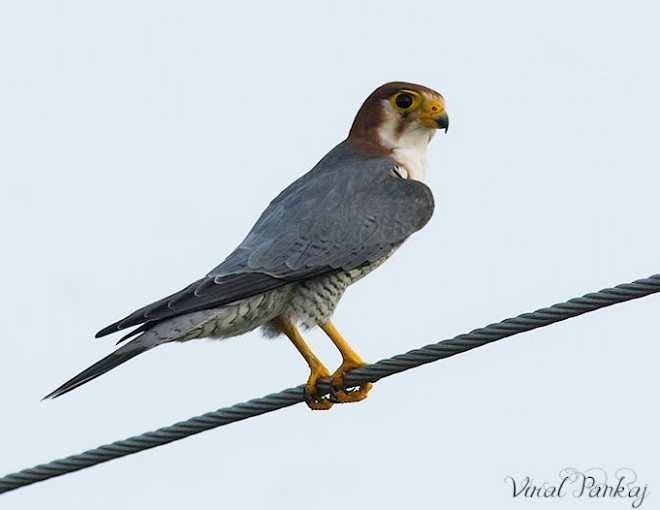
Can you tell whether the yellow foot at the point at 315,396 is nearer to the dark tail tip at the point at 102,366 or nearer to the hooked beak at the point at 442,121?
the dark tail tip at the point at 102,366

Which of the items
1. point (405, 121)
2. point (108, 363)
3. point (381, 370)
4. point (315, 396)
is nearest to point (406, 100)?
point (405, 121)

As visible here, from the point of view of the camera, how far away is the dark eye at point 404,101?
857 centimetres

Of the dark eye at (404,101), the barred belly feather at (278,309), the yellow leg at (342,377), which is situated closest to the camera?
the barred belly feather at (278,309)

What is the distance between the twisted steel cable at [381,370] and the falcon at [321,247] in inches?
24.8

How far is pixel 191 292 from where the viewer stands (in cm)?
705

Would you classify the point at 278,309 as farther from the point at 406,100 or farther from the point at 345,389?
the point at 406,100

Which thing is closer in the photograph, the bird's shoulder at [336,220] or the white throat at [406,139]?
the bird's shoulder at [336,220]

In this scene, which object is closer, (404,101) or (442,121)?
(442,121)

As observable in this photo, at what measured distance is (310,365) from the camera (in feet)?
24.8

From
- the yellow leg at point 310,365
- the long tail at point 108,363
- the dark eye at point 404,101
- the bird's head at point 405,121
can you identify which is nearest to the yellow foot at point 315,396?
the yellow leg at point 310,365

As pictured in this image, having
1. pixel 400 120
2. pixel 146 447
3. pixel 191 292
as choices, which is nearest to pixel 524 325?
pixel 146 447

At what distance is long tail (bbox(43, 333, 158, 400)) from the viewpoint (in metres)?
6.32

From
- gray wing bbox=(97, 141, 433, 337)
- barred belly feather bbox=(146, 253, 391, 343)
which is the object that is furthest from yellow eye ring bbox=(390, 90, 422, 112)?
barred belly feather bbox=(146, 253, 391, 343)

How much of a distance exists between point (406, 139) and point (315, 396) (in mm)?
1865
